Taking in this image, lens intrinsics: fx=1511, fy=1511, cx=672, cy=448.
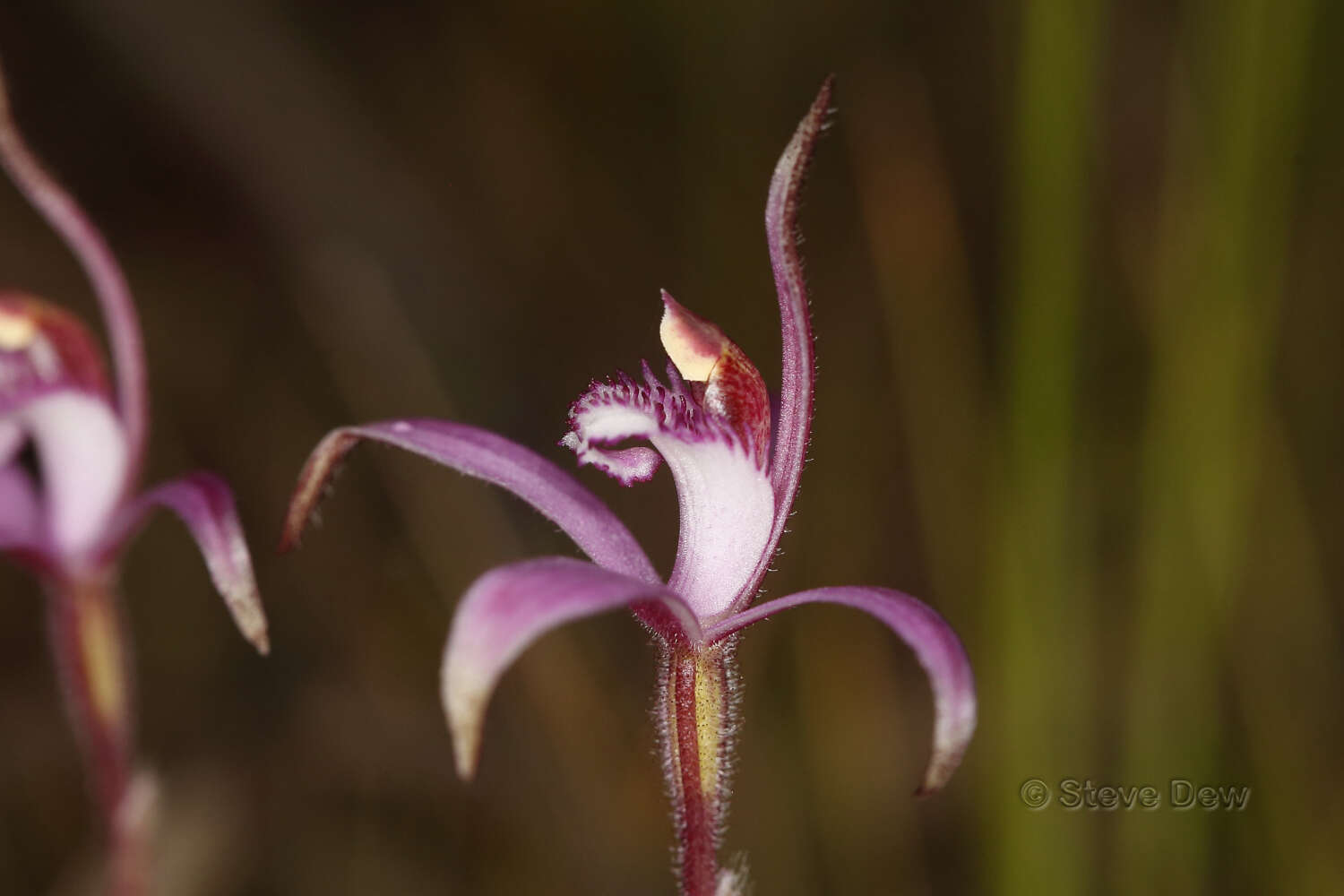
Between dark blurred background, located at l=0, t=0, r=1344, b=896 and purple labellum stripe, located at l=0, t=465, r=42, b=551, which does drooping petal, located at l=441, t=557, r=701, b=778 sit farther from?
dark blurred background, located at l=0, t=0, r=1344, b=896

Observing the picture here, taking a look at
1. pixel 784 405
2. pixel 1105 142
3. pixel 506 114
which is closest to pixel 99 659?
pixel 784 405

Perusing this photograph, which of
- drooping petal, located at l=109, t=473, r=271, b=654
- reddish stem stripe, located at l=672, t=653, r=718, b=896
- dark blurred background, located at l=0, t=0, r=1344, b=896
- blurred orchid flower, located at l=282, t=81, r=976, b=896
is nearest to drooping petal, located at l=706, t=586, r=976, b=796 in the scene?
blurred orchid flower, located at l=282, t=81, r=976, b=896

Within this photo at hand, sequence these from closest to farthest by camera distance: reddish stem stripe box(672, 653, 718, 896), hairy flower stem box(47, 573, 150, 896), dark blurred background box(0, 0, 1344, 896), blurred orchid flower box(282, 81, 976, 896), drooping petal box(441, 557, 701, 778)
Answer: drooping petal box(441, 557, 701, 778)
blurred orchid flower box(282, 81, 976, 896)
reddish stem stripe box(672, 653, 718, 896)
hairy flower stem box(47, 573, 150, 896)
dark blurred background box(0, 0, 1344, 896)

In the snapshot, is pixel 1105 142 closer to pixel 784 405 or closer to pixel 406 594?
pixel 406 594

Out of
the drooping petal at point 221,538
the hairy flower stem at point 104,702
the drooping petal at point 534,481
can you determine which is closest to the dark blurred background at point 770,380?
the hairy flower stem at point 104,702

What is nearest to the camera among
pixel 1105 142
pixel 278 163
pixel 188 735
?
pixel 188 735

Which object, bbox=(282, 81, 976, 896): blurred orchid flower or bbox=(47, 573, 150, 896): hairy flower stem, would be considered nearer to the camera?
bbox=(282, 81, 976, 896): blurred orchid flower
